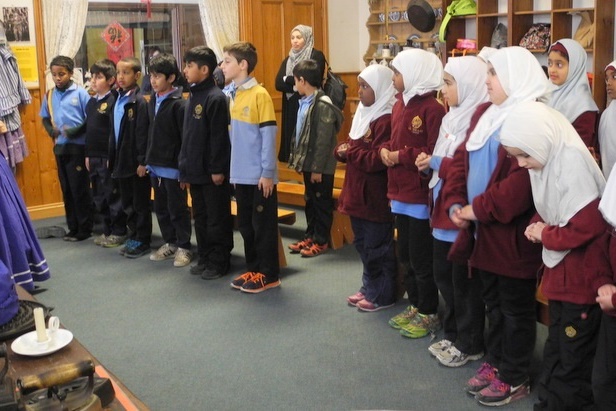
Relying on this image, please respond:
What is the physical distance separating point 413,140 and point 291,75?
301cm

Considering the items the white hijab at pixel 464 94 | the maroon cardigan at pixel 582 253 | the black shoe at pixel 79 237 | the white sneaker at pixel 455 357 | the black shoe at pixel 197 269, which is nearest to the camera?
the maroon cardigan at pixel 582 253

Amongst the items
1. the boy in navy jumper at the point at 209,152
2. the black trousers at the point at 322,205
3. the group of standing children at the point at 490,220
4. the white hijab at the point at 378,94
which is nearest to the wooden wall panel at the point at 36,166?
the boy in navy jumper at the point at 209,152

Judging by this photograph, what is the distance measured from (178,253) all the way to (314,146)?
118 cm

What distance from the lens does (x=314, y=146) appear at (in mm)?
5000

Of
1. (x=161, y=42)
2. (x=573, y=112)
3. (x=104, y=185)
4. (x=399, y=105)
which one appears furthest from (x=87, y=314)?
(x=161, y=42)

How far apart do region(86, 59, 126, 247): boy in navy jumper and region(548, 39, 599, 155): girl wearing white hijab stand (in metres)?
3.13

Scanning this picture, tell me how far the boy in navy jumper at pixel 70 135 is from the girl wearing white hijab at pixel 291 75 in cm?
162

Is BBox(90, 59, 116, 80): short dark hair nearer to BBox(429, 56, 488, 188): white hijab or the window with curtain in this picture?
the window with curtain

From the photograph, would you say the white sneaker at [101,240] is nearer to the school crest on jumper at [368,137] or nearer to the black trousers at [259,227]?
the black trousers at [259,227]

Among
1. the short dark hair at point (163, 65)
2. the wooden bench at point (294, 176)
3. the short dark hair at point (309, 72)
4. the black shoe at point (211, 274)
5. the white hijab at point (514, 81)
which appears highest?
the short dark hair at point (163, 65)

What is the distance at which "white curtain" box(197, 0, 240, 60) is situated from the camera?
291 inches

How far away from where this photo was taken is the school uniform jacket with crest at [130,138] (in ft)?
16.7

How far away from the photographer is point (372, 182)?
3762mm

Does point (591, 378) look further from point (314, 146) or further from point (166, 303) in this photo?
point (314, 146)
